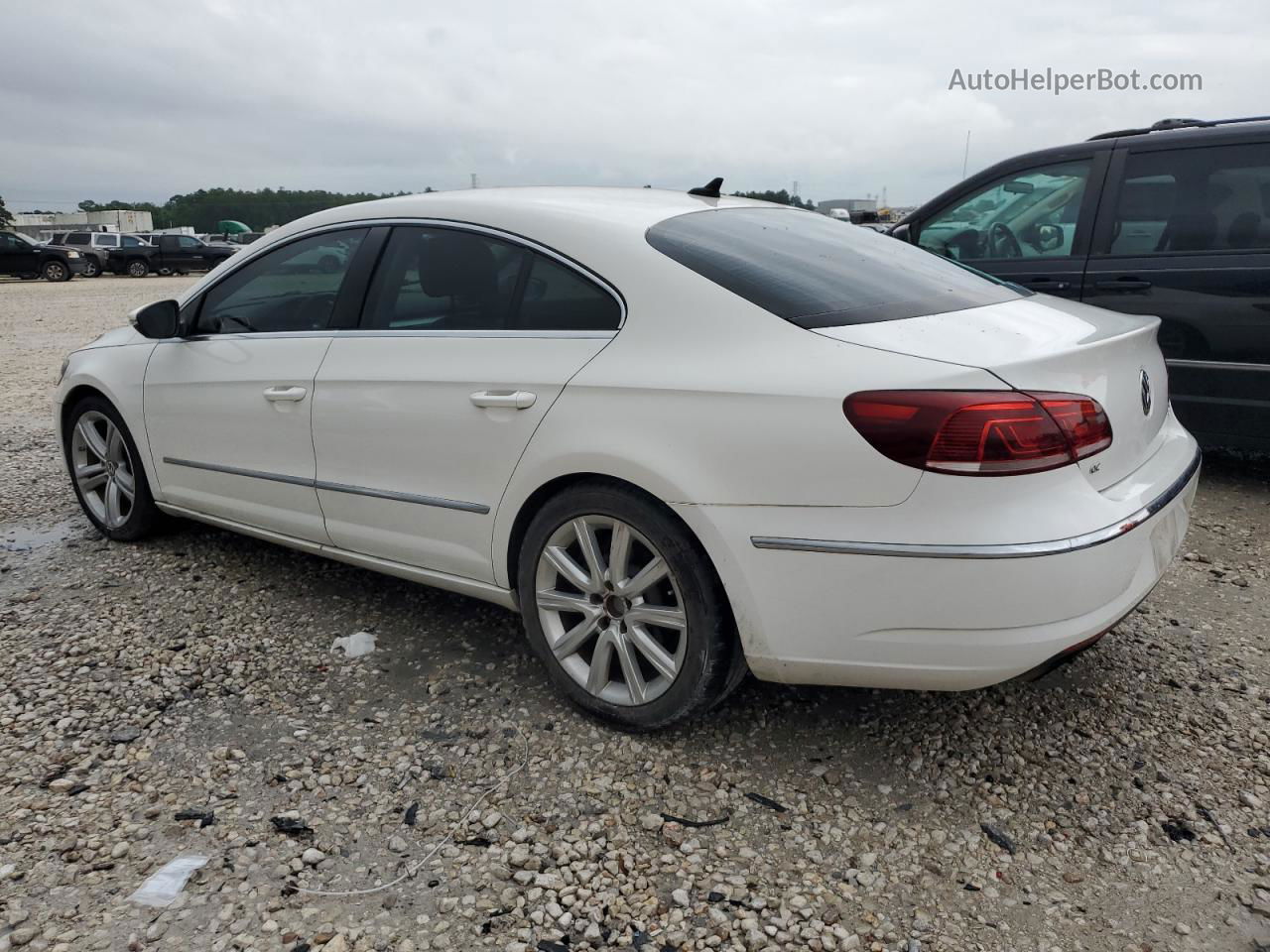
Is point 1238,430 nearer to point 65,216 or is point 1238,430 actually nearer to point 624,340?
point 624,340

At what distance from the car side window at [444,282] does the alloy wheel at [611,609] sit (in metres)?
0.76

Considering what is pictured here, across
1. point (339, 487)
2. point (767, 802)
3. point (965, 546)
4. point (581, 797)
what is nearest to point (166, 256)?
point (339, 487)

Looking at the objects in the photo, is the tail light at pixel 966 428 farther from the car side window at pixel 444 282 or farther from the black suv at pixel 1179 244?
the black suv at pixel 1179 244

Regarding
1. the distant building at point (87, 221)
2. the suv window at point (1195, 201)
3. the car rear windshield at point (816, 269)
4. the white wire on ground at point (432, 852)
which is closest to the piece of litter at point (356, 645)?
the white wire on ground at point (432, 852)

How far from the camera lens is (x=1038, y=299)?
3109 mm

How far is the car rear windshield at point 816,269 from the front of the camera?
265 centimetres

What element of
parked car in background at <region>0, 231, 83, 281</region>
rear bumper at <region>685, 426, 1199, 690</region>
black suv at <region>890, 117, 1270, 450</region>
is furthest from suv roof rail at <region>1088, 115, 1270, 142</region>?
parked car in background at <region>0, 231, 83, 281</region>

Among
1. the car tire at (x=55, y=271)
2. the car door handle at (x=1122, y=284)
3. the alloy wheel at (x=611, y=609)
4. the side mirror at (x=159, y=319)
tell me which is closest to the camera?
the alloy wheel at (x=611, y=609)

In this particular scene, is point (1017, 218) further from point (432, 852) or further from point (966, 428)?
point (432, 852)

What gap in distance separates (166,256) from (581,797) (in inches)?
1378

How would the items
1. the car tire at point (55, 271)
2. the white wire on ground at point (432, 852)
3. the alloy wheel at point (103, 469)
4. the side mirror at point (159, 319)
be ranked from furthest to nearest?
the car tire at point (55, 271), the alloy wheel at point (103, 469), the side mirror at point (159, 319), the white wire on ground at point (432, 852)

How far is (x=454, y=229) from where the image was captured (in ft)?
10.8

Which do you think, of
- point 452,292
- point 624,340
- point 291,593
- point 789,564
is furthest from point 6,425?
point 789,564

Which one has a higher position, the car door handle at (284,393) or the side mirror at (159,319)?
the side mirror at (159,319)
